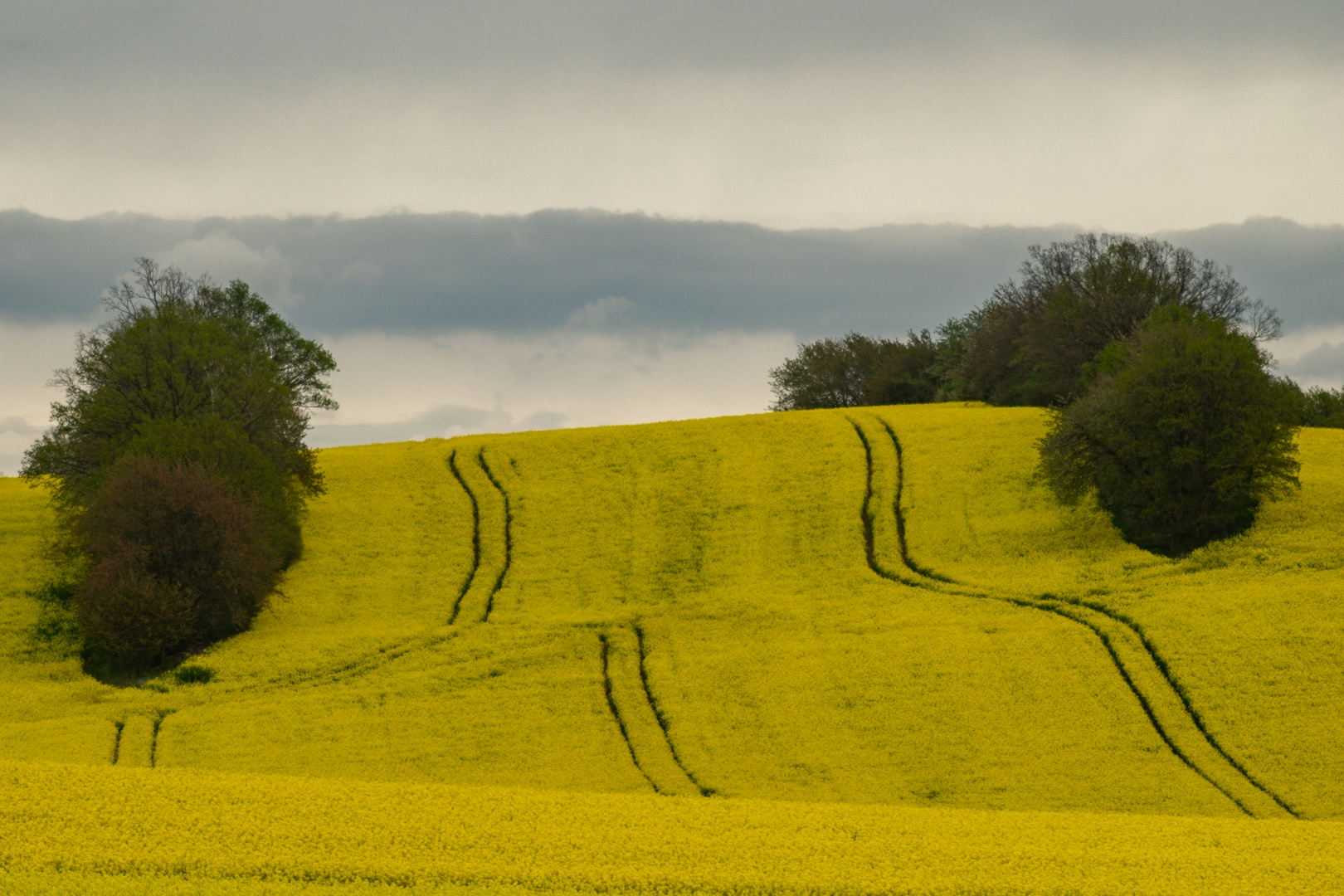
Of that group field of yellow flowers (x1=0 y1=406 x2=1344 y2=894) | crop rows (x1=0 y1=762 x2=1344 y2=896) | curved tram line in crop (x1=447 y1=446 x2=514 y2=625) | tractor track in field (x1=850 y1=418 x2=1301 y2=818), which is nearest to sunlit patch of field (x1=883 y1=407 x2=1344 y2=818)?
field of yellow flowers (x1=0 y1=406 x2=1344 y2=894)

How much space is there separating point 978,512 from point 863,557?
6.59m

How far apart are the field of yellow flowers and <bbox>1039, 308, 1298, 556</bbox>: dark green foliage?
62.5 inches

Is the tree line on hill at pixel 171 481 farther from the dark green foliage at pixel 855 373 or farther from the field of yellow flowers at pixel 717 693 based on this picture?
the dark green foliage at pixel 855 373

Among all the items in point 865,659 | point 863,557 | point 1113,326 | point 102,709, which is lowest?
point 102,709

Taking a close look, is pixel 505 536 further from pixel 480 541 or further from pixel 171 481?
pixel 171 481

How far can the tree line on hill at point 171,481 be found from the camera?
1703 inches

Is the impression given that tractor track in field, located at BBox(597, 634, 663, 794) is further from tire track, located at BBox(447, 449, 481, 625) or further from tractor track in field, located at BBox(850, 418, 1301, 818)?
tractor track in field, located at BBox(850, 418, 1301, 818)

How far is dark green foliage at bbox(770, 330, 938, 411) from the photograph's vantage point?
9869 centimetres

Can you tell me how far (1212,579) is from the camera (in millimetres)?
43500

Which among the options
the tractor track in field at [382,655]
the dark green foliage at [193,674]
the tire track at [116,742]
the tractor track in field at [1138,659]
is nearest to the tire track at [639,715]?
the tractor track in field at [382,655]

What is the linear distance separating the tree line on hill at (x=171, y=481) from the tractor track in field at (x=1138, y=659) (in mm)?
25231

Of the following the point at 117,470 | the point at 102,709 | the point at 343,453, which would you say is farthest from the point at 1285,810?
the point at 343,453

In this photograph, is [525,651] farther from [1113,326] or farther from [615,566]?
[1113,326]

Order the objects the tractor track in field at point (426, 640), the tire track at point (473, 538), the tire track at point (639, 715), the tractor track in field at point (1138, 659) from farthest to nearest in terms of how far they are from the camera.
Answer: the tire track at point (473, 538)
the tractor track in field at point (426, 640)
the tire track at point (639, 715)
the tractor track in field at point (1138, 659)
